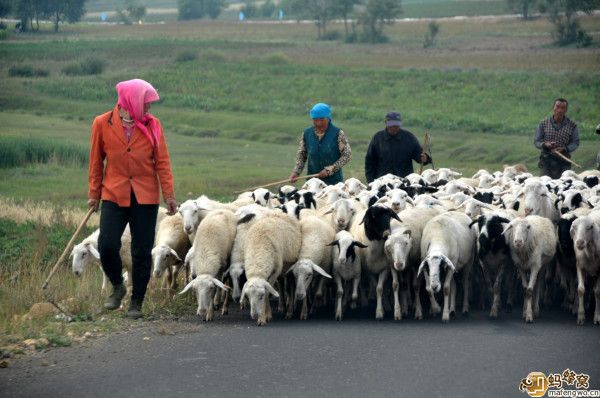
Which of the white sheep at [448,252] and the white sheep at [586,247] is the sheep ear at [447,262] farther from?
the white sheep at [586,247]

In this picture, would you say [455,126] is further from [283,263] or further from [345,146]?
[283,263]

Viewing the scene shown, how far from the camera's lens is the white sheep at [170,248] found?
13062 millimetres

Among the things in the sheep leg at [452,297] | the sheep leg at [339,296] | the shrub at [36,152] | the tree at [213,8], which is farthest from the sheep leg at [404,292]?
the tree at [213,8]

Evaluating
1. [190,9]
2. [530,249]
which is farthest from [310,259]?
[190,9]

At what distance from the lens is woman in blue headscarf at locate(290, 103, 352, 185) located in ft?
51.7

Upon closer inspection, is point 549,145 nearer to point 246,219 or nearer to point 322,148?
point 322,148

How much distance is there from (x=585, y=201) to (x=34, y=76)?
47886 mm

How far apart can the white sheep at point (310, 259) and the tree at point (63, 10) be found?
2354 inches

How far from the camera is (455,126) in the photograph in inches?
1614

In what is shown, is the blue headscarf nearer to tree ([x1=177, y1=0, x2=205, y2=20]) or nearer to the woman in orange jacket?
the woman in orange jacket

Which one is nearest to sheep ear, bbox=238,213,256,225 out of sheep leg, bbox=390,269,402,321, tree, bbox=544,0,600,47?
sheep leg, bbox=390,269,402,321

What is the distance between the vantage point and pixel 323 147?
52.6ft

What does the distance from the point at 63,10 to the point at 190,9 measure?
6069 centimetres

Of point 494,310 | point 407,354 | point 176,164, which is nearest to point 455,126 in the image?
point 176,164
